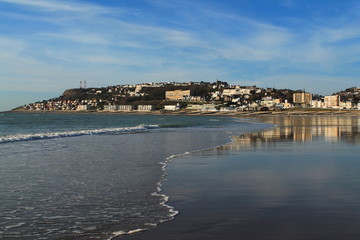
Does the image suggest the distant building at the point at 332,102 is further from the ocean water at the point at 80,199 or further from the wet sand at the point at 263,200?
the ocean water at the point at 80,199

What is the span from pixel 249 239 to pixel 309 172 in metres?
5.39

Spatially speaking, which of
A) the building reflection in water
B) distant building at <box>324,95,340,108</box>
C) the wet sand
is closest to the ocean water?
the wet sand

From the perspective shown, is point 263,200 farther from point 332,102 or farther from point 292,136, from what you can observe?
point 332,102

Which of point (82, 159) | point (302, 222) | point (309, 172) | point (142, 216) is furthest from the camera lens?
point (82, 159)

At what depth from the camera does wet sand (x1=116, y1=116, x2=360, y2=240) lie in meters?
4.91

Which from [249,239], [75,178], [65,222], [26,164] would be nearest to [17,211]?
[65,222]

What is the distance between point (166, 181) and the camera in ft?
28.3

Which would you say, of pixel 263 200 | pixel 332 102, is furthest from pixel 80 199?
pixel 332 102

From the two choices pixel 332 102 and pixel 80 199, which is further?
pixel 332 102

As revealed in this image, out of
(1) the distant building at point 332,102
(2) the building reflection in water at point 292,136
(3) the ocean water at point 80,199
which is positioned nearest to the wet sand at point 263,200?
(3) the ocean water at point 80,199

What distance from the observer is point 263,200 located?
6543mm

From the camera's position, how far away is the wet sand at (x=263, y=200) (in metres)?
4.91

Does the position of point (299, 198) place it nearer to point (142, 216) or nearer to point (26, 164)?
point (142, 216)

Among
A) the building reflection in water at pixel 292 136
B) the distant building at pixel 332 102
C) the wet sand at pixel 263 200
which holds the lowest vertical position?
the wet sand at pixel 263 200
